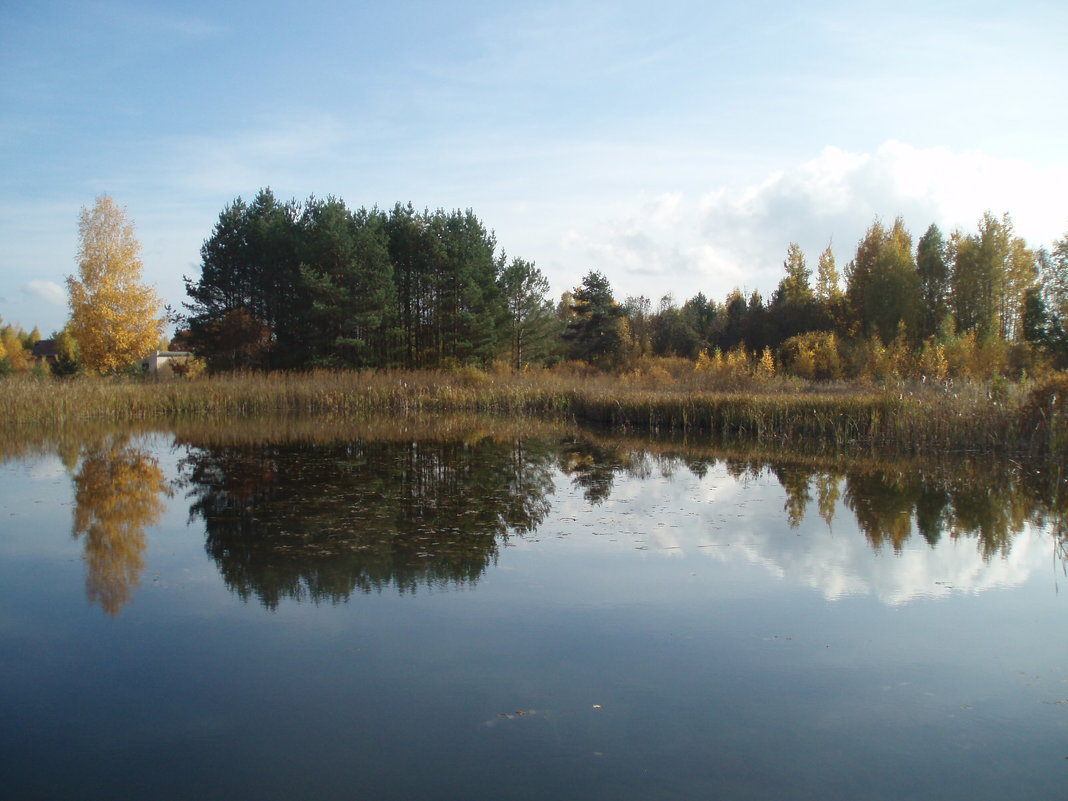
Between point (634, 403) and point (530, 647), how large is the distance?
1394 cm

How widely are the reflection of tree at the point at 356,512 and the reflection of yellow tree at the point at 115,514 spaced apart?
1.70 feet

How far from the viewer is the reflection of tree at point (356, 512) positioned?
223 inches

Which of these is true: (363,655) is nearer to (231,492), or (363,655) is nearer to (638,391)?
(231,492)

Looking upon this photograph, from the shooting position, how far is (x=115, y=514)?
25.7ft

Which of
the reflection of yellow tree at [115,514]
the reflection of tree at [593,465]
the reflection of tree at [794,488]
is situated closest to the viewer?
the reflection of yellow tree at [115,514]

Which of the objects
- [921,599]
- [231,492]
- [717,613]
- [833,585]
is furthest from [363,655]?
[231,492]

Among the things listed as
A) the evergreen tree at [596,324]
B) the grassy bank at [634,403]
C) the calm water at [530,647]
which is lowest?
the calm water at [530,647]

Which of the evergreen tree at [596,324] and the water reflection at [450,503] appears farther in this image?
the evergreen tree at [596,324]

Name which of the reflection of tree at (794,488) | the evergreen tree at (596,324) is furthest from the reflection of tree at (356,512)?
the evergreen tree at (596,324)

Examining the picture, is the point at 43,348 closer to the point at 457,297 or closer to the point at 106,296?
the point at 106,296

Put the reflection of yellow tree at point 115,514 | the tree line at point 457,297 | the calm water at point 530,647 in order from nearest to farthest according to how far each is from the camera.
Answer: the calm water at point 530,647
the reflection of yellow tree at point 115,514
the tree line at point 457,297

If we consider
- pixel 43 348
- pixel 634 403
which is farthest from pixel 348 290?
pixel 43 348

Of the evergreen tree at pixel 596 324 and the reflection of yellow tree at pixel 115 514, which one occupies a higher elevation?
the evergreen tree at pixel 596 324

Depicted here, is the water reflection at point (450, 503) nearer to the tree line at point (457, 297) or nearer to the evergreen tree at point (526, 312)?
the tree line at point (457, 297)
